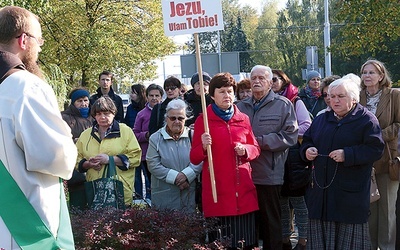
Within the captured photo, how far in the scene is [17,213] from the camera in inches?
111

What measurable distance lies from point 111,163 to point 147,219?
106 cm

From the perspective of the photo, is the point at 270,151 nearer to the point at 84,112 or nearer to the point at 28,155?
the point at 84,112

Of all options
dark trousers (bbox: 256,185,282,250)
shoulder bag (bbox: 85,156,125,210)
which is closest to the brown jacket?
dark trousers (bbox: 256,185,282,250)

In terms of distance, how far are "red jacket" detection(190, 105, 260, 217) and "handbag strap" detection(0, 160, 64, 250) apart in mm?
2564

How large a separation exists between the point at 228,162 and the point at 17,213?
2.76 meters

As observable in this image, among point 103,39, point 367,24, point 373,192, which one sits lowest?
point 373,192

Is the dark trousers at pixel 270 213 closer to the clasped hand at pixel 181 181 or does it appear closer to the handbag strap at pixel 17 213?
the clasped hand at pixel 181 181

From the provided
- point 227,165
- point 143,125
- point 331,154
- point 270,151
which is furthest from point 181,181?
point 143,125

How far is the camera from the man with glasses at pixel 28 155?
2.81 meters

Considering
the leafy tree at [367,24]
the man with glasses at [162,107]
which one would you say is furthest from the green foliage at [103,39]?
the man with glasses at [162,107]

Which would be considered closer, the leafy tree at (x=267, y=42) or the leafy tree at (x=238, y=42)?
the leafy tree at (x=267, y=42)

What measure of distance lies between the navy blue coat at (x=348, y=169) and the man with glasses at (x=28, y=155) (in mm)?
2751

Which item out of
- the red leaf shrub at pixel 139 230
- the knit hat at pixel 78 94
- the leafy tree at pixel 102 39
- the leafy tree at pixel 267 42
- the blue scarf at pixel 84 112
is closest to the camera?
the red leaf shrub at pixel 139 230

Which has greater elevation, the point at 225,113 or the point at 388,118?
the point at 225,113
